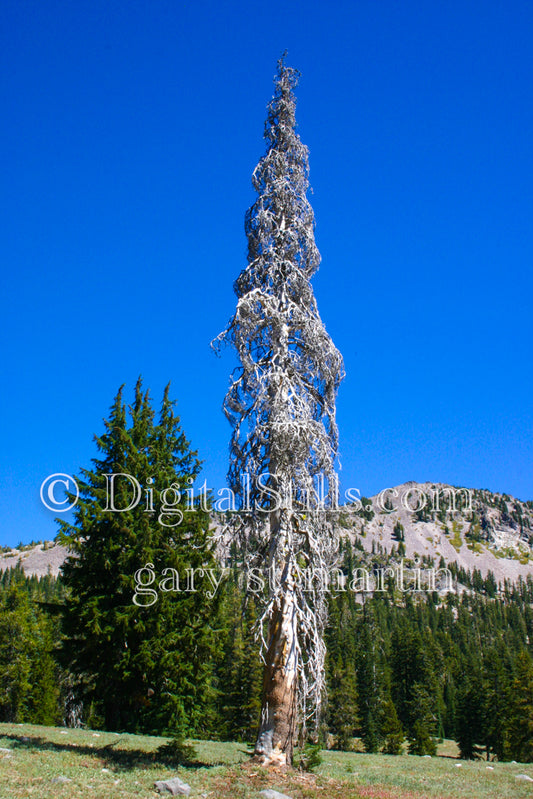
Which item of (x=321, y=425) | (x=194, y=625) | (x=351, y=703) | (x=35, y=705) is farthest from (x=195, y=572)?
(x=351, y=703)

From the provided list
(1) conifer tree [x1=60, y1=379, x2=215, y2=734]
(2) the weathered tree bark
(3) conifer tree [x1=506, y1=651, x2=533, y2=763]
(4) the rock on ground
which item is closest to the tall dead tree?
(2) the weathered tree bark

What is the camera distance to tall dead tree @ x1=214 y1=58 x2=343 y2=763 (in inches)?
461

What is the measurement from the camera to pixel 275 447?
42.1 ft

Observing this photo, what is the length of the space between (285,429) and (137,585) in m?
7.65

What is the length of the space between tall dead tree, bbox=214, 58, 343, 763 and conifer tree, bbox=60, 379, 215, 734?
201 inches

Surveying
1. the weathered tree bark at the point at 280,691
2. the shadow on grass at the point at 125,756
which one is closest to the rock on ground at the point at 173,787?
the shadow on grass at the point at 125,756

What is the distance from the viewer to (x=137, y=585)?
16797mm

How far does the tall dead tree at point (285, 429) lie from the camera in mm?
11703

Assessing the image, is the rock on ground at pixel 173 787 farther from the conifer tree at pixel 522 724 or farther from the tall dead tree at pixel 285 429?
the conifer tree at pixel 522 724

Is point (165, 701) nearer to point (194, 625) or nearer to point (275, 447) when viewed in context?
point (194, 625)

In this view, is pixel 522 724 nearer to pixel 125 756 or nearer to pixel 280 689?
pixel 280 689

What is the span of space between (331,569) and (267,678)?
2.86 meters

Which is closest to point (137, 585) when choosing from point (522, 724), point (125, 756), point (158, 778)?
point (125, 756)

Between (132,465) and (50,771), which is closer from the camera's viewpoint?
(50,771)
